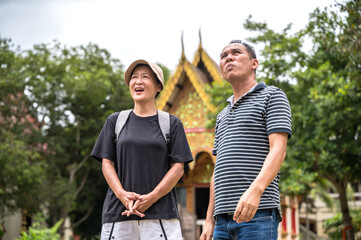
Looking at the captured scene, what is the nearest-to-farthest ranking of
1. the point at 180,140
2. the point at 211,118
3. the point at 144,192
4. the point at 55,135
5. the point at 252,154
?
the point at 252,154, the point at 144,192, the point at 180,140, the point at 211,118, the point at 55,135

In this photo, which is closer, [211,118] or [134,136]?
[134,136]

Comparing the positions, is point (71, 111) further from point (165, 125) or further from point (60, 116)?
point (165, 125)

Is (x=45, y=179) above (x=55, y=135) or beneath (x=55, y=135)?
beneath

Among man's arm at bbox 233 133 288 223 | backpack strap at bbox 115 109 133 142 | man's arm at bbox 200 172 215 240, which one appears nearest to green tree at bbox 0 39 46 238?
backpack strap at bbox 115 109 133 142

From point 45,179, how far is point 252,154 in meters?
17.3

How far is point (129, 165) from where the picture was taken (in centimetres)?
286

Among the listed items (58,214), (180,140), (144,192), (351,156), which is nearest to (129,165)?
(144,192)

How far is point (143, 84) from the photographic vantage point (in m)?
3.08

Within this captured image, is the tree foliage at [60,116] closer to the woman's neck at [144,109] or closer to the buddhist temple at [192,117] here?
the buddhist temple at [192,117]

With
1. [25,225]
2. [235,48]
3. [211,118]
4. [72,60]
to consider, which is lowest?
[25,225]

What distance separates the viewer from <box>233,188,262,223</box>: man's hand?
2174 millimetres

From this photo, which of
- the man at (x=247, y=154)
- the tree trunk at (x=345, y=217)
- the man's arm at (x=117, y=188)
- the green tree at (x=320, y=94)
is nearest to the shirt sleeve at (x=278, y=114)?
the man at (x=247, y=154)

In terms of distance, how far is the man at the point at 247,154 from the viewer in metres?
2.29

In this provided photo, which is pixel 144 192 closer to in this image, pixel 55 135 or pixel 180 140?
pixel 180 140
